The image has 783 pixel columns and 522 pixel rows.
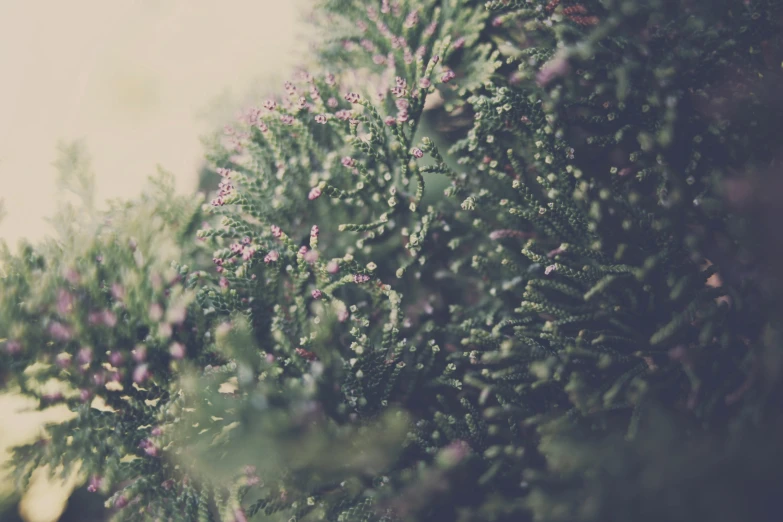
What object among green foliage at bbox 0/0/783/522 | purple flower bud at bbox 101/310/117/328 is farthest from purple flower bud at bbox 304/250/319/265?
purple flower bud at bbox 101/310/117/328

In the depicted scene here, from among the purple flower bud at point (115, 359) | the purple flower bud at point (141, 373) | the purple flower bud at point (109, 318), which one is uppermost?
the purple flower bud at point (109, 318)

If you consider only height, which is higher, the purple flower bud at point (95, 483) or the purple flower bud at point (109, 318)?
the purple flower bud at point (109, 318)

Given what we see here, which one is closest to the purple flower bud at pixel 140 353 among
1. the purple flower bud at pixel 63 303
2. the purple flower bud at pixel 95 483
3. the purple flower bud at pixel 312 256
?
the purple flower bud at pixel 63 303

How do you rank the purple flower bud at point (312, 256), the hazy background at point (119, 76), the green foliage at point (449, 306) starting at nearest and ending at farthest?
the green foliage at point (449, 306) → the purple flower bud at point (312, 256) → the hazy background at point (119, 76)

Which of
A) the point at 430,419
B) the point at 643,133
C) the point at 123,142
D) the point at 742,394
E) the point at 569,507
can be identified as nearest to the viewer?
the point at 569,507

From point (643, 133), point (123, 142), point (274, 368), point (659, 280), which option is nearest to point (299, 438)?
point (274, 368)

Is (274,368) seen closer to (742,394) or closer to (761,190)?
(742,394)

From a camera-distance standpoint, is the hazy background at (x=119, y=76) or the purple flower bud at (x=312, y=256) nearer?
the purple flower bud at (x=312, y=256)

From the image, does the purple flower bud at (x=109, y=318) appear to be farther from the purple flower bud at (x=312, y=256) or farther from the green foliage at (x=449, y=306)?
the purple flower bud at (x=312, y=256)
